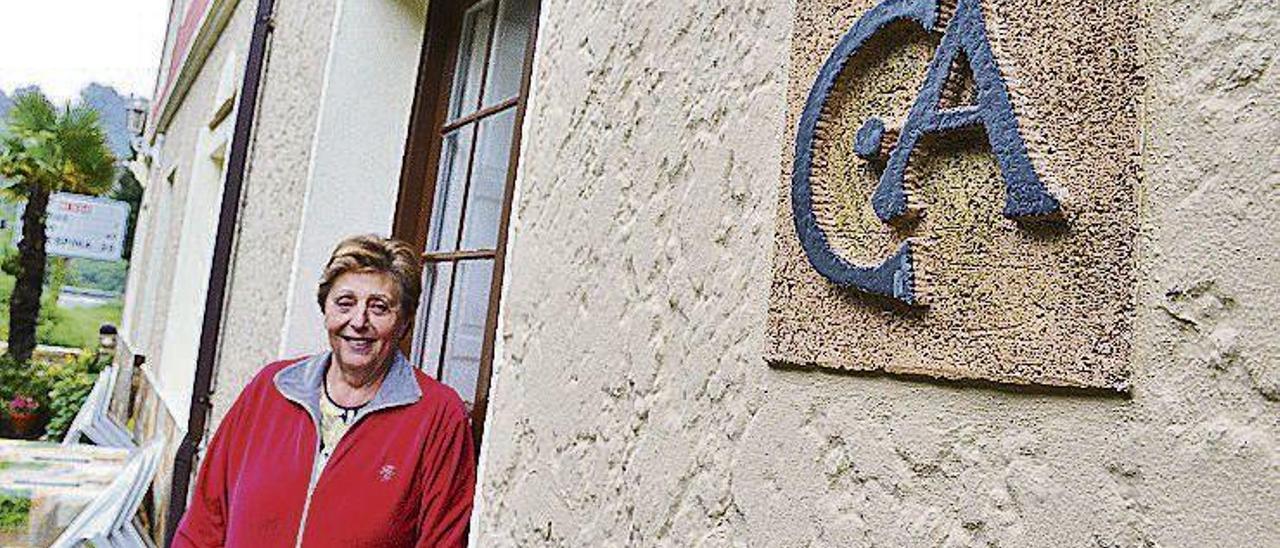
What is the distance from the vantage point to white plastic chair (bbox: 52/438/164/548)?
3.80 meters

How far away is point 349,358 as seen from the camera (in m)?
2.18

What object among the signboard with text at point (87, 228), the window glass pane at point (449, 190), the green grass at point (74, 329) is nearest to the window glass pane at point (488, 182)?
the window glass pane at point (449, 190)


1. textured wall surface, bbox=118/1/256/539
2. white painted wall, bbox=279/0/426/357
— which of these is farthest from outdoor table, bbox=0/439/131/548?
white painted wall, bbox=279/0/426/357

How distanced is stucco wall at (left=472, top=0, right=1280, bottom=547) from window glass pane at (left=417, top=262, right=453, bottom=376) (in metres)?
0.86

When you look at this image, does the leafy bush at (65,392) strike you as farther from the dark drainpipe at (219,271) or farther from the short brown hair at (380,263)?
the short brown hair at (380,263)

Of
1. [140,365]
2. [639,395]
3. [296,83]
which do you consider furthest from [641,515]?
[140,365]

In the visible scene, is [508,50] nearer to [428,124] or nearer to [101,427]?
[428,124]

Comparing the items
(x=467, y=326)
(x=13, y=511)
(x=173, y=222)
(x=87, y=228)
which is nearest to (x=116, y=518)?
(x=13, y=511)

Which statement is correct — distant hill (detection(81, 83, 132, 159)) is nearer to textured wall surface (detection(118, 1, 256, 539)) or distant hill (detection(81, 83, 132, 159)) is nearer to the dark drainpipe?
textured wall surface (detection(118, 1, 256, 539))

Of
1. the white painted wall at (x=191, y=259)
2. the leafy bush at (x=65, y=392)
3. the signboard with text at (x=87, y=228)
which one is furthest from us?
the leafy bush at (x=65, y=392)

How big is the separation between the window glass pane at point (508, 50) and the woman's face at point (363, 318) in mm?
746

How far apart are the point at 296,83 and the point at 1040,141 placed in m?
3.47

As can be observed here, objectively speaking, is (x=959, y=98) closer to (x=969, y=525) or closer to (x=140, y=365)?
(x=969, y=525)

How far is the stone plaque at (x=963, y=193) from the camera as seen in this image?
84cm
